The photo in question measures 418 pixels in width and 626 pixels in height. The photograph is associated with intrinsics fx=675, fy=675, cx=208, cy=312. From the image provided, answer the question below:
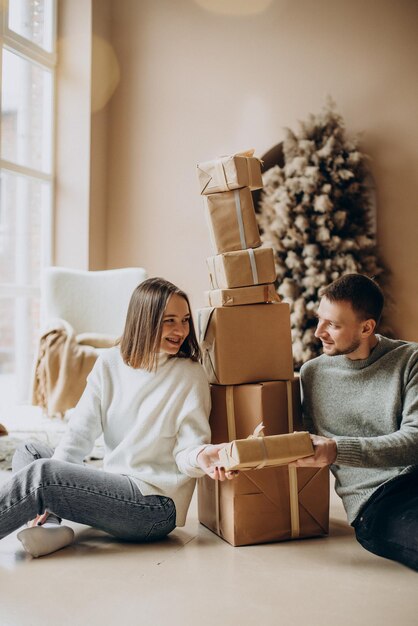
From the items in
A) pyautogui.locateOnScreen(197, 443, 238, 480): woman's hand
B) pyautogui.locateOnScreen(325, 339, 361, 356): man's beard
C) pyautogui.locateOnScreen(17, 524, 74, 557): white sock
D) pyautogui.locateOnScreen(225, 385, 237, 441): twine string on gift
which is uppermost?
pyautogui.locateOnScreen(325, 339, 361, 356): man's beard

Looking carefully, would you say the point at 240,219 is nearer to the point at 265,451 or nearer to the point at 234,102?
the point at 265,451

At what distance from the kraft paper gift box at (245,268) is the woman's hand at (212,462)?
1.73ft

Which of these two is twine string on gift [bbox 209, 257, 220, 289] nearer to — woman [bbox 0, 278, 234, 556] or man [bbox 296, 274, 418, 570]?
woman [bbox 0, 278, 234, 556]

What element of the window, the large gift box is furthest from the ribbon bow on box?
the window

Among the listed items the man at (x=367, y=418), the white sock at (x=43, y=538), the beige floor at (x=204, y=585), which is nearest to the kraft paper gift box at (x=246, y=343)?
the man at (x=367, y=418)

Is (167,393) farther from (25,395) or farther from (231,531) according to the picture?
(25,395)

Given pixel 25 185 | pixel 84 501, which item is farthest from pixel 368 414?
pixel 25 185

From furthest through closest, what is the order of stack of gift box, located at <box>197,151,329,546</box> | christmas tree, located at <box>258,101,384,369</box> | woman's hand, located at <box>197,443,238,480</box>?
christmas tree, located at <box>258,101,384,369</box>, stack of gift box, located at <box>197,151,329,546</box>, woman's hand, located at <box>197,443,238,480</box>

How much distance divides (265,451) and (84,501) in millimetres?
529

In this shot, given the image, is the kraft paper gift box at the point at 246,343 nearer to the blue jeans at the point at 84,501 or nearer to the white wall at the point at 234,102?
the blue jeans at the point at 84,501

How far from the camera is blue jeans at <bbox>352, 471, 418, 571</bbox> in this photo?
5.44 ft

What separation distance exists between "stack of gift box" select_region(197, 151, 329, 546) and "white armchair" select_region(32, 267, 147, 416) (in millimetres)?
1768

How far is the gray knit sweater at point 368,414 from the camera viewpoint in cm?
165

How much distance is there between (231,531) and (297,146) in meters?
2.86
